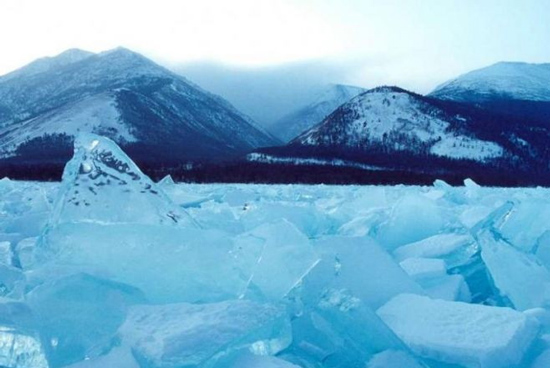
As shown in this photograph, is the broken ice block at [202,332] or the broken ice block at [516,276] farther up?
the broken ice block at [202,332]

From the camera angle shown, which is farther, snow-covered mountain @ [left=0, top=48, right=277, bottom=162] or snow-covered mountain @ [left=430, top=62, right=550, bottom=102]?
snow-covered mountain @ [left=430, top=62, right=550, bottom=102]

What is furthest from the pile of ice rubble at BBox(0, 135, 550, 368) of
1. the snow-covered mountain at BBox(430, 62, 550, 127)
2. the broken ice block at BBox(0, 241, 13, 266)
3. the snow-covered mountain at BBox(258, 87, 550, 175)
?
the snow-covered mountain at BBox(430, 62, 550, 127)

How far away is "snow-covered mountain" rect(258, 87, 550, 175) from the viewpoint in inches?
2584

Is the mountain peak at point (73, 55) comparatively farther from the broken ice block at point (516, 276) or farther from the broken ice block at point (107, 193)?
the broken ice block at point (516, 276)

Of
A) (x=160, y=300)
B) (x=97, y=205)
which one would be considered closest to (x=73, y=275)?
(x=160, y=300)

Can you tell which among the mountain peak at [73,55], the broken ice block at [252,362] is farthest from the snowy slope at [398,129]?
the mountain peak at [73,55]

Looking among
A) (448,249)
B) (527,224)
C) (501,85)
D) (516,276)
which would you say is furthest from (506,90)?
(516,276)

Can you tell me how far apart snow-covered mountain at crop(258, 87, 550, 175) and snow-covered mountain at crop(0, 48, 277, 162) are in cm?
2261

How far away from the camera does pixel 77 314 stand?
152cm

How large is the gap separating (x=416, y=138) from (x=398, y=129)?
3.37 metres

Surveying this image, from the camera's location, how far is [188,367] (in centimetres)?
116

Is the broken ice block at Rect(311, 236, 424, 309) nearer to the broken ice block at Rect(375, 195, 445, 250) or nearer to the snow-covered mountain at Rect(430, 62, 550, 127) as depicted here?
the broken ice block at Rect(375, 195, 445, 250)

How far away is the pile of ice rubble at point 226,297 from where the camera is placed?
1.33m

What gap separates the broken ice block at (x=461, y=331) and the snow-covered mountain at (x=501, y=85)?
5105 inches
